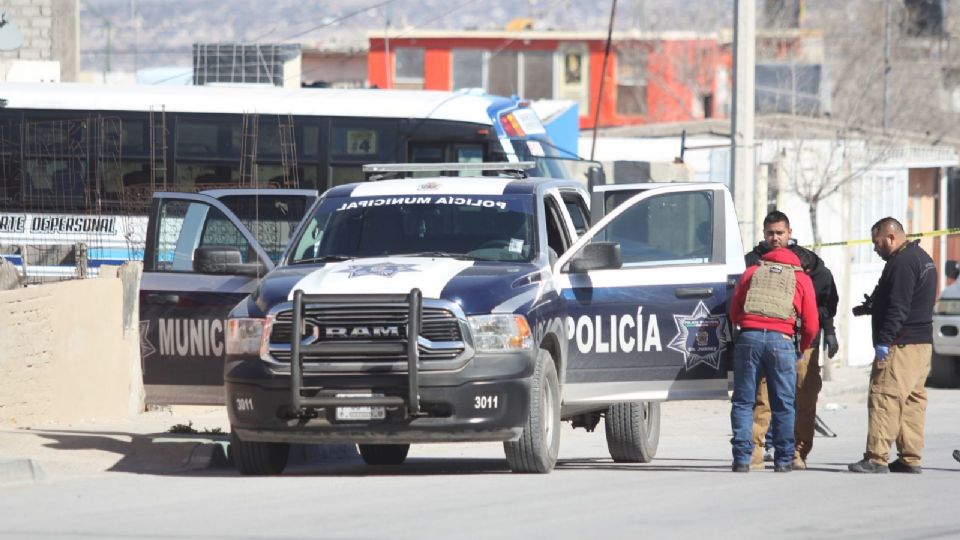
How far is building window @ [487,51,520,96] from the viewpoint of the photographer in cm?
7388

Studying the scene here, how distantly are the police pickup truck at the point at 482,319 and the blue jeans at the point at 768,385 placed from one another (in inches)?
14.1

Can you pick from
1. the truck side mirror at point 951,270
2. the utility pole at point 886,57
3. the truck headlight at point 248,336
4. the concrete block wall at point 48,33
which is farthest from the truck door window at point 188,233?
the utility pole at point 886,57

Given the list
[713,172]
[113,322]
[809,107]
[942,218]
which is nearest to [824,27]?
[809,107]

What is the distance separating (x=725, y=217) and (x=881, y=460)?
2.07 m

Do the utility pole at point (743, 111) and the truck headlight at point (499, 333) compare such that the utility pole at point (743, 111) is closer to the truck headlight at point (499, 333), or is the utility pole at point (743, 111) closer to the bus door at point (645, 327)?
the bus door at point (645, 327)

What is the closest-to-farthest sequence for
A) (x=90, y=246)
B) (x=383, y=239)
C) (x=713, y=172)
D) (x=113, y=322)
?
(x=383, y=239) → (x=113, y=322) → (x=90, y=246) → (x=713, y=172)

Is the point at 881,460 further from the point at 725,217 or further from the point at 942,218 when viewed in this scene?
the point at 942,218

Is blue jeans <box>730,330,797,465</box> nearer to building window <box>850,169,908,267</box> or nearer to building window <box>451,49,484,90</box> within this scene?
building window <box>850,169,908,267</box>

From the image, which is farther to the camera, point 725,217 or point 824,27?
point 824,27

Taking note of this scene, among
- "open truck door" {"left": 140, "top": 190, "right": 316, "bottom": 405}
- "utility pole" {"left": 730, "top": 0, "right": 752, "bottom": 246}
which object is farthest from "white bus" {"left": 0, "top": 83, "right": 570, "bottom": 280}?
"open truck door" {"left": 140, "top": 190, "right": 316, "bottom": 405}

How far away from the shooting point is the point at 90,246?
2250 cm

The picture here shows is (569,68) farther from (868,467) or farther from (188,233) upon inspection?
(868,467)

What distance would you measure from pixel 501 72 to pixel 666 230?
6102 centimetres

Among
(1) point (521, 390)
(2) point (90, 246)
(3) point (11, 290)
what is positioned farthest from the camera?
(2) point (90, 246)
